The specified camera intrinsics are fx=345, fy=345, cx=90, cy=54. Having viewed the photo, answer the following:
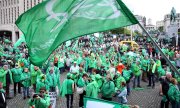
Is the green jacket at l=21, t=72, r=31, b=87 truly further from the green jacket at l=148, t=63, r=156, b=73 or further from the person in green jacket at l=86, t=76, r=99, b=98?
the green jacket at l=148, t=63, r=156, b=73

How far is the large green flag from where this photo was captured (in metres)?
5.88

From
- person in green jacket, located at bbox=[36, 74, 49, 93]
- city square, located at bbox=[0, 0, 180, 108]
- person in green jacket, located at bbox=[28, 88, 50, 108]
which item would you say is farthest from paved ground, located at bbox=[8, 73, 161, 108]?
person in green jacket, located at bbox=[28, 88, 50, 108]

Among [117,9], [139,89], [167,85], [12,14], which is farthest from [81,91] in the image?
[12,14]

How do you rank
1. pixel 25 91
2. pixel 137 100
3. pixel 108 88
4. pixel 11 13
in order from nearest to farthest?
pixel 108 88, pixel 137 100, pixel 25 91, pixel 11 13

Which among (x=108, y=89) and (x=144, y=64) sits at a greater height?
(x=144, y=64)

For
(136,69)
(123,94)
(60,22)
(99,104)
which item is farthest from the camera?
(136,69)

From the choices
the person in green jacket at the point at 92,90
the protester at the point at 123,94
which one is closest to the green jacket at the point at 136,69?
the protester at the point at 123,94

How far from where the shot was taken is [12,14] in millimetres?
84750

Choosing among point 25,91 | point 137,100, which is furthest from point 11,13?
point 137,100

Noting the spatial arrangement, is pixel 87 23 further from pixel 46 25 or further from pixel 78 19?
pixel 46 25

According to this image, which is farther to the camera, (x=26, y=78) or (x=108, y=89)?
(x=26, y=78)

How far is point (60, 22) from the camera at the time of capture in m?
6.17

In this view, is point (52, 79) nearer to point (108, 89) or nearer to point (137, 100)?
point (108, 89)

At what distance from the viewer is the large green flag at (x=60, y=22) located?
588 centimetres
